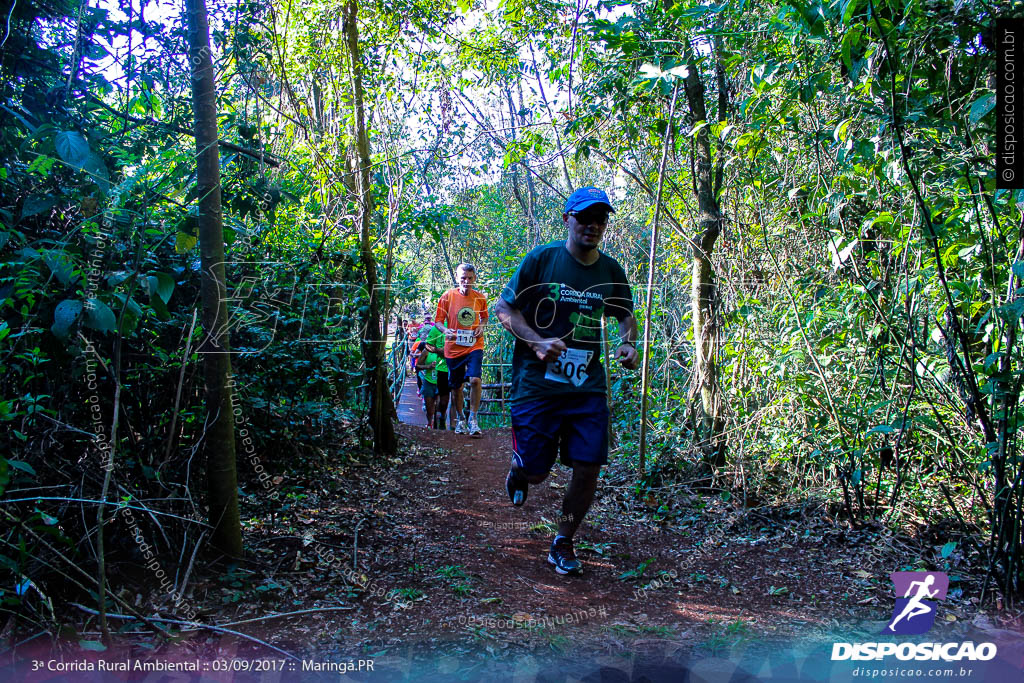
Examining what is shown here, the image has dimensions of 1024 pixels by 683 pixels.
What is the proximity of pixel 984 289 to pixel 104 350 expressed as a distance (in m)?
3.82

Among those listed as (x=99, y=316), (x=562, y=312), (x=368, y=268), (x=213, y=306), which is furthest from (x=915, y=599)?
(x=368, y=268)

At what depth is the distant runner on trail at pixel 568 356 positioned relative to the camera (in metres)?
3.63

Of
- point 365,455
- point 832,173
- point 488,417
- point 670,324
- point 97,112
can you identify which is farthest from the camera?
point 488,417

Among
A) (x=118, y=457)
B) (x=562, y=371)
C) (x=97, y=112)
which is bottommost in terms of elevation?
(x=118, y=457)

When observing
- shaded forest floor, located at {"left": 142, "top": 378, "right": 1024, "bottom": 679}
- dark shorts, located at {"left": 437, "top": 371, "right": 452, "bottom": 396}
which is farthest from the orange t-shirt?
shaded forest floor, located at {"left": 142, "top": 378, "right": 1024, "bottom": 679}

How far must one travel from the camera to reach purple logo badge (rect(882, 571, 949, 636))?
289 cm

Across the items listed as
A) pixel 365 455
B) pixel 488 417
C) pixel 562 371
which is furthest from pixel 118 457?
pixel 488 417

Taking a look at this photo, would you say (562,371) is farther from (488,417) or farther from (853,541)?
(488,417)

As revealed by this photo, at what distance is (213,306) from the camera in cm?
291

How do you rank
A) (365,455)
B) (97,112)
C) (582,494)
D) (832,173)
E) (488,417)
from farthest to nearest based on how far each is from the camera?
(488,417)
(365,455)
(832,173)
(582,494)
(97,112)

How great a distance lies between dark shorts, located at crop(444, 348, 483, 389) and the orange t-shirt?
0.33 ft

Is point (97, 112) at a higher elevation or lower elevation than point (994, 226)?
higher

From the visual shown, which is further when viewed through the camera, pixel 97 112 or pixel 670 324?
pixel 670 324

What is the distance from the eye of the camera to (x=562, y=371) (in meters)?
3.69
